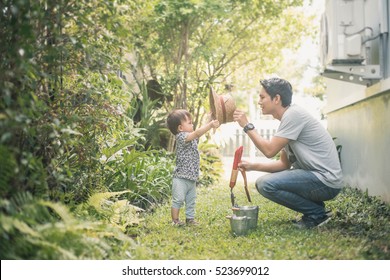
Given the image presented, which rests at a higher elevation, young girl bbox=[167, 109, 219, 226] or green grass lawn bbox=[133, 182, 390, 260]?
young girl bbox=[167, 109, 219, 226]

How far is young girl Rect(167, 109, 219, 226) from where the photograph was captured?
473 centimetres

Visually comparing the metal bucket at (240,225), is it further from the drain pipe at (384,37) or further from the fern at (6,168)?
the drain pipe at (384,37)

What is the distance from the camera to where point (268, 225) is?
14.8 feet

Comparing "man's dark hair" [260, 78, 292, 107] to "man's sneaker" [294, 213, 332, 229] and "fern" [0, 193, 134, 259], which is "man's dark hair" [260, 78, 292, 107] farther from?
"fern" [0, 193, 134, 259]

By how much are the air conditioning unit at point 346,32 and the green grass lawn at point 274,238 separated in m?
1.55

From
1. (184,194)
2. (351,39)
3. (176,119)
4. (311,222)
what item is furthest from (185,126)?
(351,39)

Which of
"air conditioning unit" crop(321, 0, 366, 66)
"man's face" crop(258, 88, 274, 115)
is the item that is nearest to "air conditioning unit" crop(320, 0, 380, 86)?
"air conditioning unit" crop(321, 0, 366, 66)

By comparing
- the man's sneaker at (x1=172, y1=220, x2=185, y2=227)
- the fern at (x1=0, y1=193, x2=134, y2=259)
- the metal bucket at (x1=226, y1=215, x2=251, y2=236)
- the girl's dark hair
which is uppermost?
the girl's dark hair

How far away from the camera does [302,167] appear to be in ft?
14.5

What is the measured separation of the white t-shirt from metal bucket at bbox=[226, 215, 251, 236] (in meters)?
0.75

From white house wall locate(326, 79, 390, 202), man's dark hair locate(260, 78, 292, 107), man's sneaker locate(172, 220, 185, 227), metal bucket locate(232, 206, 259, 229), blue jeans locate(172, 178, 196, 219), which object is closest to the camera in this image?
metal bucket locate(232, 206, 259, 229)

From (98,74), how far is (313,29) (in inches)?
336

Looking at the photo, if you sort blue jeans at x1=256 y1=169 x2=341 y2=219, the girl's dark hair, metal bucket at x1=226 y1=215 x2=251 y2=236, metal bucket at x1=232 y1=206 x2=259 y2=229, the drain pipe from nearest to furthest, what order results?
metal bucket at x1=226 y1=215 x2=251 y2=236
metal bucket at x1=232 y1=206 x2=259 y2=229
blue jeans at x1=256 y1=169 x2=341 y2=219
the girl's dark hair
the drain pipe

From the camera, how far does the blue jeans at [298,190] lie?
428 cm
